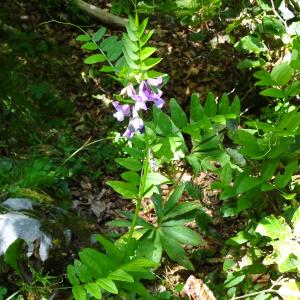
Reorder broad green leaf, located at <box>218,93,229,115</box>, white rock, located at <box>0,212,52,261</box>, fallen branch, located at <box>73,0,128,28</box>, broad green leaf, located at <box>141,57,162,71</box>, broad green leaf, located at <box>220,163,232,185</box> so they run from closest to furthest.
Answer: broad green leaf, located at <box>141,57,162,71</box> → broad green leaf, located at <box>218,93,229,115</box> → broad green leaf, located at <box>220,163,232,185</box> → white rock, located at <box>0,212,52,261</box> → fallen branch, located at <box>73,0,128,28</box>

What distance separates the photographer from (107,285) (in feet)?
5.76

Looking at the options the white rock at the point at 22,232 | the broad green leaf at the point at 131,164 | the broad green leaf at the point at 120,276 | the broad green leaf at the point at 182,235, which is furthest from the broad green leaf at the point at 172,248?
the white rock at the point at 22,232

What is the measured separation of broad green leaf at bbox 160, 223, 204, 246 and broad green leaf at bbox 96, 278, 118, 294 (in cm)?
71

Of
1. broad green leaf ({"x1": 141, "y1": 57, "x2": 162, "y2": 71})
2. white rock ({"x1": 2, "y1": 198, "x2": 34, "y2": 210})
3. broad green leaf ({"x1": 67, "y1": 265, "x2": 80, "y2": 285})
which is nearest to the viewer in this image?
broad green leaf ({"x1": 141, "y1": 57, "x2": 162, "y2": 71})

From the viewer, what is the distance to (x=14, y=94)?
4188 mm

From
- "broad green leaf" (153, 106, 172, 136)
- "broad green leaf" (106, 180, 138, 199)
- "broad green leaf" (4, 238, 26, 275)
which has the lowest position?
"broad green leaf" (4, 238, 26, 275)

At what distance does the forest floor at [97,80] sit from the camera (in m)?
3.63

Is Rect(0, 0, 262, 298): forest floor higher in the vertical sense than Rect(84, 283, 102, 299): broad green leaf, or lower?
lower

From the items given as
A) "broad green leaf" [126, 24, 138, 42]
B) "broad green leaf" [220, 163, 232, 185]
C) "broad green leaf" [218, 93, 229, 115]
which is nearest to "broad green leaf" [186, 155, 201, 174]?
"broad green leaf" [220, 163, 232, 185]

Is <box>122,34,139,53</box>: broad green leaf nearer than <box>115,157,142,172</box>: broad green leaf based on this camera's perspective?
Yes

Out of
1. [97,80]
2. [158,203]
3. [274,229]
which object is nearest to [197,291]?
[158,203]

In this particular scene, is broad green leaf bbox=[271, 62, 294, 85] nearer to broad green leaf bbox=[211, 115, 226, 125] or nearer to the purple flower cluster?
broad green leaf bbox=[211, 115, 226, 125]

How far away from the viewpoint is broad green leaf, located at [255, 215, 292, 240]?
216 centimetres

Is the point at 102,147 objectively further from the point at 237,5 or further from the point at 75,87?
the point at 237,5
